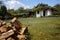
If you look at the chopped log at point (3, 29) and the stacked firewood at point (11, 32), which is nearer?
the stacked firewood at point (11, 32)

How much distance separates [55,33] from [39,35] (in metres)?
1.19

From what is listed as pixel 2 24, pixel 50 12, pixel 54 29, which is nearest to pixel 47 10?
pixel 50 12

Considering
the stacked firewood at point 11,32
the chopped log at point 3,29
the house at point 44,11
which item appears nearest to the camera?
the stacked firewood at point 11,32

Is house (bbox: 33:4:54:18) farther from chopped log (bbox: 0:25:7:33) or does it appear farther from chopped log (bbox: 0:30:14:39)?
chopped log (bbox: 0:30:14:39)

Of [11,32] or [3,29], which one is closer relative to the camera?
[11,32]

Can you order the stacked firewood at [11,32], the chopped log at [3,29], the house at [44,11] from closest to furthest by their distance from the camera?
the stacked firewood at [11,32]
the chopped log at [3,29]
the house at [44,11]

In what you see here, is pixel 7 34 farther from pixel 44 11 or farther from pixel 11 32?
pixel 44 11

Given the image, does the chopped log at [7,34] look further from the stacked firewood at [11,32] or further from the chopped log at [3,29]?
the chopped log at [3,29]

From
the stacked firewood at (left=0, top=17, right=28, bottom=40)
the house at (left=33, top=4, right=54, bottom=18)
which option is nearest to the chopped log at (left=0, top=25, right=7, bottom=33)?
the stacked firewood at (left=0, top=17, right=28, bottom=40)

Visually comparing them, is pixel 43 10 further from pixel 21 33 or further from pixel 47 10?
pixel 21 33

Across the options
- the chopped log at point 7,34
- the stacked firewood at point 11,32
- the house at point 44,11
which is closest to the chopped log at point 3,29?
the stacked firewood at point 11,32

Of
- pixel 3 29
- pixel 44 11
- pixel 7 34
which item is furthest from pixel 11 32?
pixel 44 11

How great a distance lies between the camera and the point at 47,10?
119 feet

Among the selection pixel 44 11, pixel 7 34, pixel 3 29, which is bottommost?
pixel 44 11
